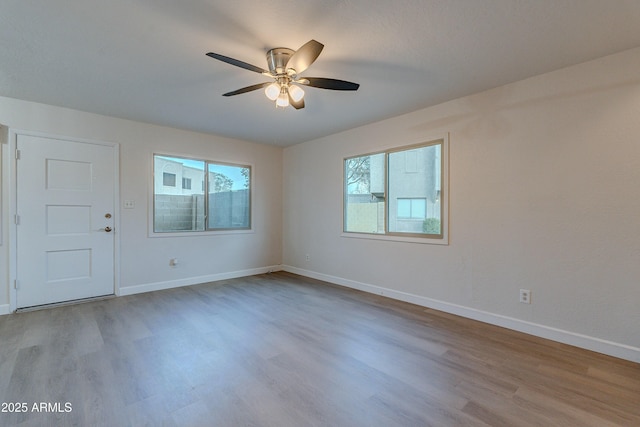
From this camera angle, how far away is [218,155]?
4.92 meters

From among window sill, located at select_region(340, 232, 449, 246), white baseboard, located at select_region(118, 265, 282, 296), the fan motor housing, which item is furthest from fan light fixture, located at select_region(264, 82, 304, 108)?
white baseboard, located at select_region(118, 265, 282, 296)

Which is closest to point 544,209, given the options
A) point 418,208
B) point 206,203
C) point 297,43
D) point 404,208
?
point 418,208

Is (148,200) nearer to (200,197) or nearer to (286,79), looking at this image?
(200,197)

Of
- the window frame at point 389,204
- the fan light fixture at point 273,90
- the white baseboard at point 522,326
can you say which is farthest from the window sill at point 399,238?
the fan light fixture at point 273,90

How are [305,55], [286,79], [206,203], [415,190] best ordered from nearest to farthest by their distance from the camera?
[305,55] → [286,79] → [415,190] → [206,203]

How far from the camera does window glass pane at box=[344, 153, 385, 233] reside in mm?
4207

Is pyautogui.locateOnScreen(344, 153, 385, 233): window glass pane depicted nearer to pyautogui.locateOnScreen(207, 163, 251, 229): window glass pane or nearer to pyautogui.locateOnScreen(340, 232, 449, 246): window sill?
pyautogui.locateOnScreen(340, 232, 449, 246): window sill

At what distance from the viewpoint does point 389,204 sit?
4.07 metres

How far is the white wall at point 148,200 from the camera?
3.50 m

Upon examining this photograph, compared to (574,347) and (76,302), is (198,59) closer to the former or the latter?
(76,302)

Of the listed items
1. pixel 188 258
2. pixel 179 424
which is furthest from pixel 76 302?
pixel 179 424

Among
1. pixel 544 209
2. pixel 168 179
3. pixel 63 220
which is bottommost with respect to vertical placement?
pixel 63 220

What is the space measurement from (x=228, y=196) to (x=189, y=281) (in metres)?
1.56

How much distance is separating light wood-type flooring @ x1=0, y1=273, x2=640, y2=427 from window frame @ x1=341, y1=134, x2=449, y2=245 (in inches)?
35.6
